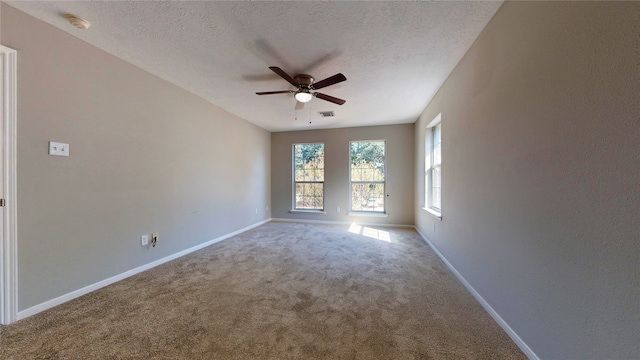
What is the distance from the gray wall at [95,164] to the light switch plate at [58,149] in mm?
40

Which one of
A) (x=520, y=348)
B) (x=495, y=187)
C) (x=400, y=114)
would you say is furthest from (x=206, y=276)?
(x=400, y=114)

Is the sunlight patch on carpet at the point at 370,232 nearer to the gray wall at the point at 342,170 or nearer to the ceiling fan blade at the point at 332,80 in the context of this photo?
the gray wall at the point at 342,170

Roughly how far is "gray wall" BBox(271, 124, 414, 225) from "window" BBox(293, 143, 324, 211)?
153mm

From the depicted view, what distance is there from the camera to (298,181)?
592 cm

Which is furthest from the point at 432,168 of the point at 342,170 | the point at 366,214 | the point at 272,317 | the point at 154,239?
the point at 154,239

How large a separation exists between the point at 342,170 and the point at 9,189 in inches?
192

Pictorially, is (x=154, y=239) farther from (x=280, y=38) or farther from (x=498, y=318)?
(x=498, y=318)

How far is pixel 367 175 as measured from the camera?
5.47 meters

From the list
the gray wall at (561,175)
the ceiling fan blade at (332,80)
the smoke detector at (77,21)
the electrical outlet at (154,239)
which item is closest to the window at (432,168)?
the gray wall at (561,175)

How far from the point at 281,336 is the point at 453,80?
3.14 meters

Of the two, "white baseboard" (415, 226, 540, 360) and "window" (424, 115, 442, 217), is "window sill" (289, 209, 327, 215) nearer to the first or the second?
"window" (424, 115, 442, 217)

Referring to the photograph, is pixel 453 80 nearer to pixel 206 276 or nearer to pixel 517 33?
pixel 517 33

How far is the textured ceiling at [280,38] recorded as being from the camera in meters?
1.69

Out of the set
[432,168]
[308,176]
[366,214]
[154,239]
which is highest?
[432,168]
